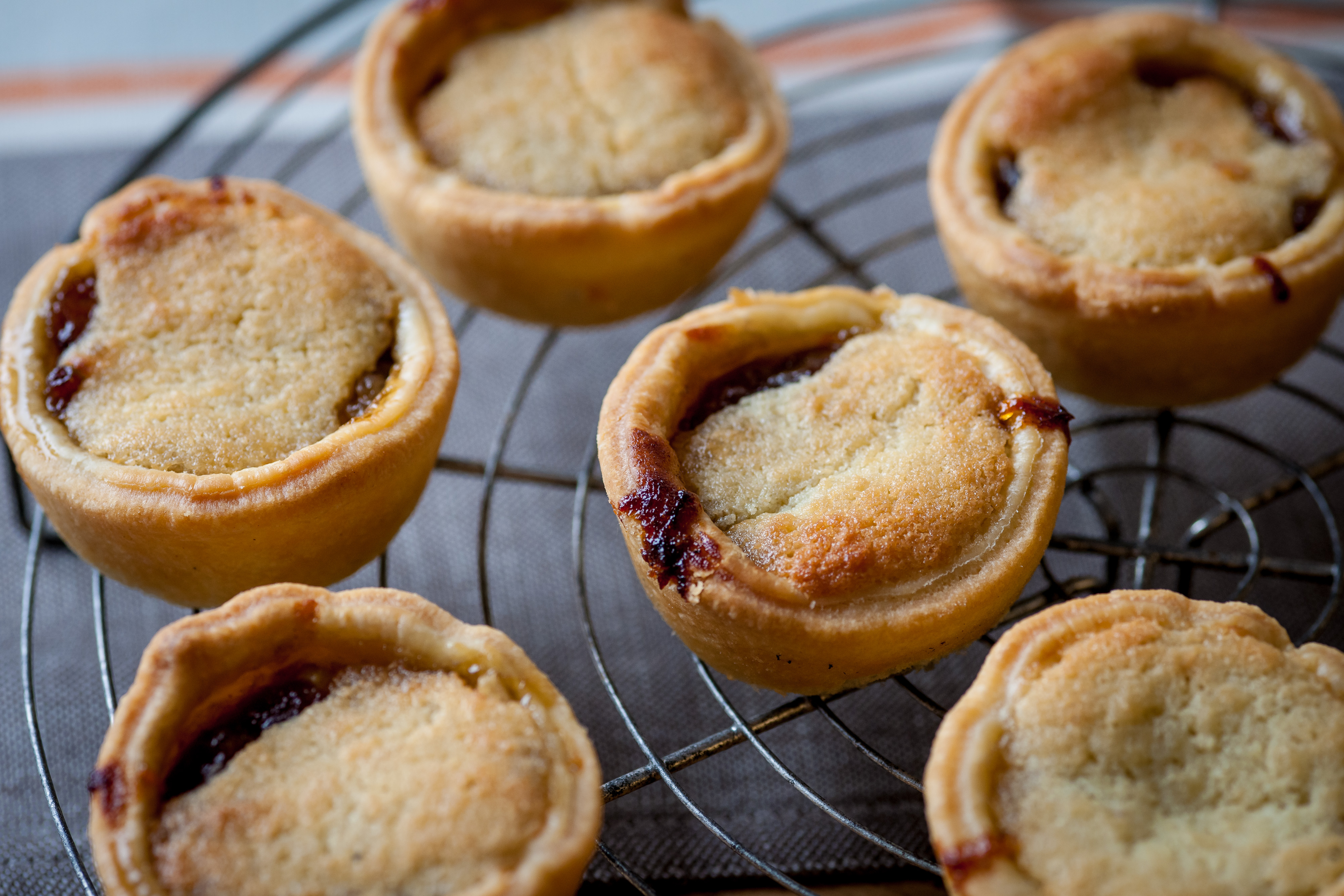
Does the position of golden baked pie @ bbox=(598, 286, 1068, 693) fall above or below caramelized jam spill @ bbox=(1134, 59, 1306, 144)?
below

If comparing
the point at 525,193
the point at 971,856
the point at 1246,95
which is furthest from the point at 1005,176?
the point at 971,856

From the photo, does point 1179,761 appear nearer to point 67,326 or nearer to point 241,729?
point 241,729

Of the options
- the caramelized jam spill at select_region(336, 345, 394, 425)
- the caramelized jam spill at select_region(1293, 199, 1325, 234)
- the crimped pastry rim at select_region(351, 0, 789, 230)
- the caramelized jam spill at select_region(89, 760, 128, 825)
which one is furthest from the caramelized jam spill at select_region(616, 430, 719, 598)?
the caramelized jam spill at select_region(1293, 199, 1325, 234)

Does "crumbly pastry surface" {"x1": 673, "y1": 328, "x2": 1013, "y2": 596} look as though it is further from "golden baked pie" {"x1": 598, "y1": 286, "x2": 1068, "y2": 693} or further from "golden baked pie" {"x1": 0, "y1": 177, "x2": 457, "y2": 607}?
"golden baked pie" {"x1": 0, "y1": 177, "x2": 457, "y2": 607}

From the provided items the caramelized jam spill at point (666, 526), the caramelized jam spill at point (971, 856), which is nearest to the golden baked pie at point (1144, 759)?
the caramelized jam spill at point (971, 856)

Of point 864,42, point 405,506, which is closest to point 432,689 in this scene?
point 405,506

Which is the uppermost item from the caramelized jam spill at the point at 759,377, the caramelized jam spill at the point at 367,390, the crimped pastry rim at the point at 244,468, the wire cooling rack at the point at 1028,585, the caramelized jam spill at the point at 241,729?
the crimped pastry rim at the point at 244,468

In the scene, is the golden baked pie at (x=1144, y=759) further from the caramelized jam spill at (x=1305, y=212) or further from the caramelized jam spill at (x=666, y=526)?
the caramelized jam spill at (x=1305, y=212)
